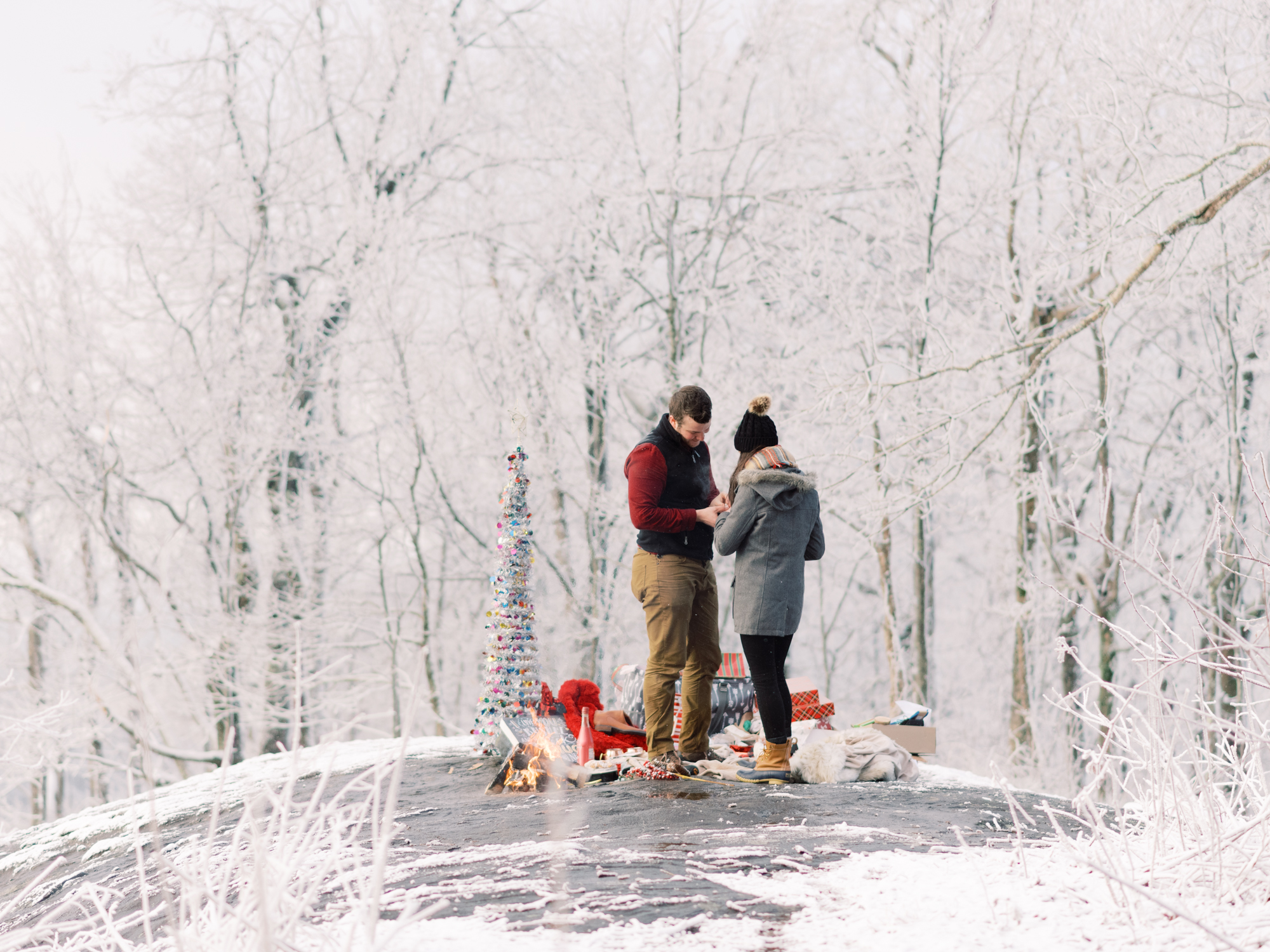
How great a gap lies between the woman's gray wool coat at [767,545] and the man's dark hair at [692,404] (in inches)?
15.2

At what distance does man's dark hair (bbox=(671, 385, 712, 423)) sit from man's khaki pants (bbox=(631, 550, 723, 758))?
0.79 metres

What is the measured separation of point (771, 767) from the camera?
542 centimetres

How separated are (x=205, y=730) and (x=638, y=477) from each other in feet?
37.9

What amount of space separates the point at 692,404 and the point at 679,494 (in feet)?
1.76

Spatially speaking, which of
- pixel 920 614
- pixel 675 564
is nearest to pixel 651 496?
pixel 675 564

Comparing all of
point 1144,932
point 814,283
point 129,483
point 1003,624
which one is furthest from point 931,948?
point 1003,624

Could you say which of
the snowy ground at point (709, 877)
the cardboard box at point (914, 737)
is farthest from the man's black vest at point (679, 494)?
the cardboard box at point (914, 737)

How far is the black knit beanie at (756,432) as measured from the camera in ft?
17.3

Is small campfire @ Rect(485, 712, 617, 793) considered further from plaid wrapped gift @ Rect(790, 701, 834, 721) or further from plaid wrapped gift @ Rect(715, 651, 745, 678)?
plaid wrapped gift @ Rect(715, 651, 745, 678)

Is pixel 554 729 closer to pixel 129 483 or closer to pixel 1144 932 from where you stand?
pixel 1144 932

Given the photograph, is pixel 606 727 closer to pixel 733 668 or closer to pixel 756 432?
pixel 733 668

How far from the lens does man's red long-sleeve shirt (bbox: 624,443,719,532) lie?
5184mm

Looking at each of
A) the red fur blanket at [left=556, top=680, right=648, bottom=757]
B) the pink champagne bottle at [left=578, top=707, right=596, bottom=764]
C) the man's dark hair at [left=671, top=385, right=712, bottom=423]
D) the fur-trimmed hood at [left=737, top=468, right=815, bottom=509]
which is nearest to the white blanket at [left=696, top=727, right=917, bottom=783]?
the pink champagne bottle at [left=578, top=707, right=596, bottom=764]

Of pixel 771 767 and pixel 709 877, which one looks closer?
pixel 709 877
